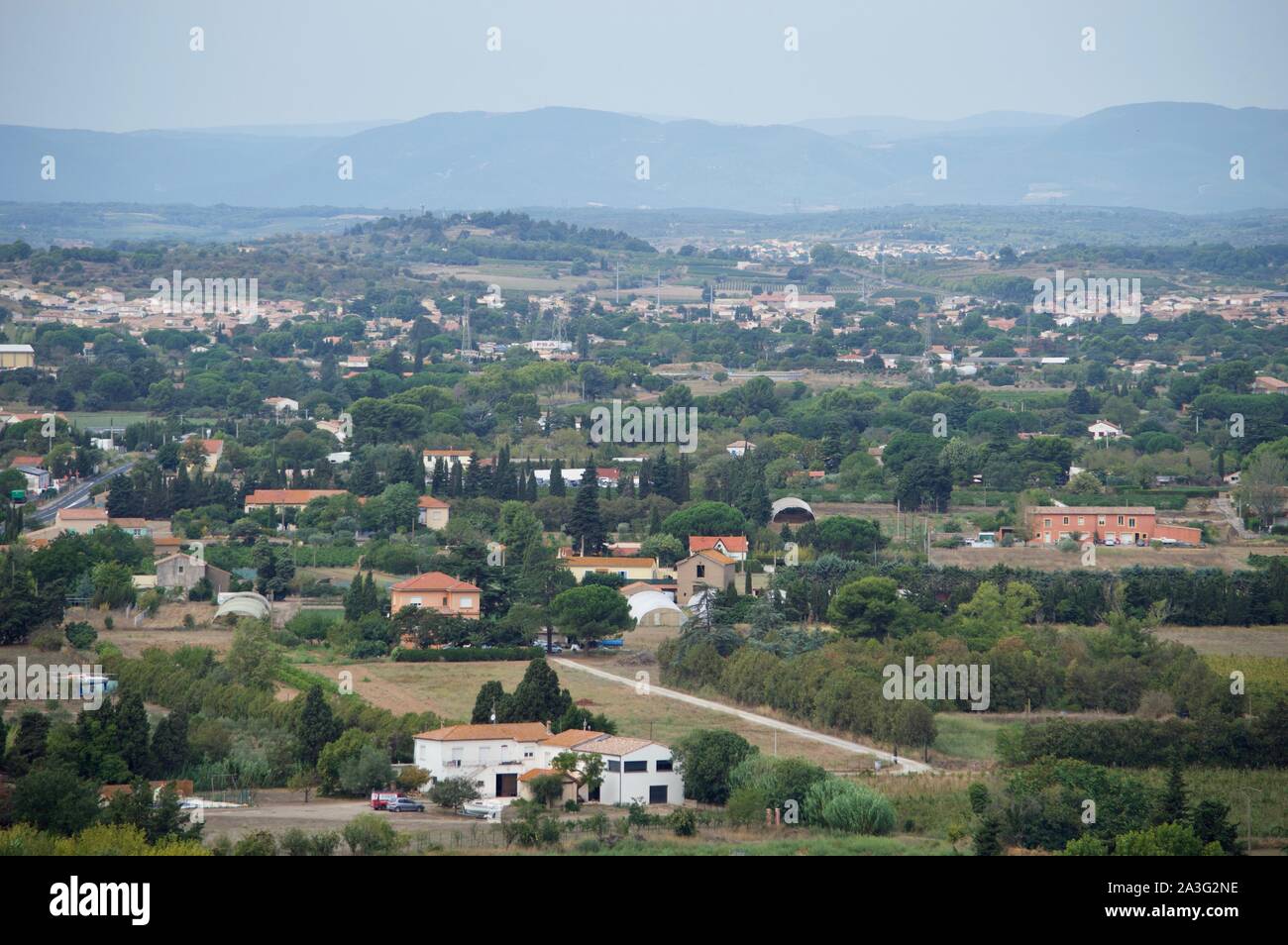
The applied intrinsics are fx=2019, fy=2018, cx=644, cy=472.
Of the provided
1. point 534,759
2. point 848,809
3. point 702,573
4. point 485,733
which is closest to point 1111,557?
point 702,573

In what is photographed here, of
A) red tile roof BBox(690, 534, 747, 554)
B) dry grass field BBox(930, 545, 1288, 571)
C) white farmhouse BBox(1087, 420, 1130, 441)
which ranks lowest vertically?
dry grass field BBox(930, 545, 1288, 571)

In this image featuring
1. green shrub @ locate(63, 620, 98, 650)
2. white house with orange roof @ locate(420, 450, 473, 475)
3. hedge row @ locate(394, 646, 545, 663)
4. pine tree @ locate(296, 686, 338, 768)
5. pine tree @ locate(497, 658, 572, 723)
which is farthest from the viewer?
white house with orange roof @ locate(420, 450, 473, 475)

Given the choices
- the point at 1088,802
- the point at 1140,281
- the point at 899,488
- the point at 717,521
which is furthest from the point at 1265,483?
the point at 1140,281

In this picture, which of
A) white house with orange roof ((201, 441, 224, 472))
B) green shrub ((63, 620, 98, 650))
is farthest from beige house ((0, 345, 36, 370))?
green shrub ((63, 620, 98, 650))

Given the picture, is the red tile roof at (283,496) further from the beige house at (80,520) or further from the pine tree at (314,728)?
the pine tree at (314,728)

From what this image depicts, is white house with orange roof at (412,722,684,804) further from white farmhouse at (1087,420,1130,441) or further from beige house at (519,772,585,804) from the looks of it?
white farmhouse at (1087,420,1130,441)

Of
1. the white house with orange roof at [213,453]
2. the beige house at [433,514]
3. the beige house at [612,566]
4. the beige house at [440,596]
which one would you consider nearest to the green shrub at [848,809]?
the beige house at [440,596]
